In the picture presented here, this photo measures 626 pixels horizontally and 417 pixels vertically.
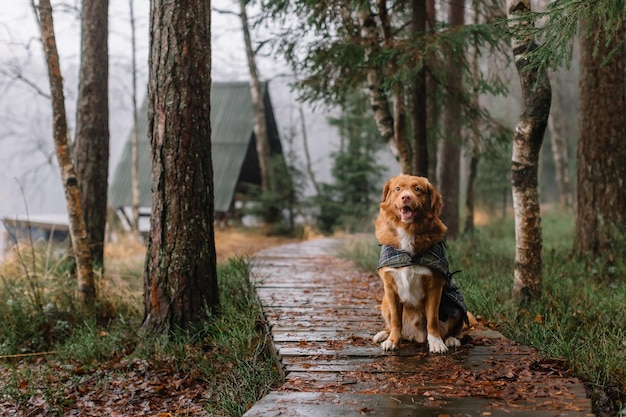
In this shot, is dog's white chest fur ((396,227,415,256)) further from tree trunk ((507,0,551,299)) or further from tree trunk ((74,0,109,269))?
tree trunk ((74,0,109,269))

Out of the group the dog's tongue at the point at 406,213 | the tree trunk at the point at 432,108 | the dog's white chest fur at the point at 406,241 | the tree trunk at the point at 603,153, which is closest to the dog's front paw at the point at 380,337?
the dog's white chest fur at the point at 406,241

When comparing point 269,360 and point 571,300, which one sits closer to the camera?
point 269,360

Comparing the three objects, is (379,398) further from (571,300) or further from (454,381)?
(571,300)

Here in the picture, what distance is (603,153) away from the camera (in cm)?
808

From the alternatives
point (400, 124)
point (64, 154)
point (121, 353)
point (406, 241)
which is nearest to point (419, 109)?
point (400, 124)

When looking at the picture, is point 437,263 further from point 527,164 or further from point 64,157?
point 64,157

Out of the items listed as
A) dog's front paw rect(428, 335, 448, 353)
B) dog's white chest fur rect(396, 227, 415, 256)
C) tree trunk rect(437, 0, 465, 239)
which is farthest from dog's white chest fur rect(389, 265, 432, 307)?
tree trunk rect(437, 0, 465, 239)

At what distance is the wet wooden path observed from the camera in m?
3.21

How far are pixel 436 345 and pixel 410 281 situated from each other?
0.56 meters

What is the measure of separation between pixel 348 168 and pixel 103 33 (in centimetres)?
1078

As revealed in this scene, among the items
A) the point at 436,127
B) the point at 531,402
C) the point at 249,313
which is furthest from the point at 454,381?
the point at 436,127

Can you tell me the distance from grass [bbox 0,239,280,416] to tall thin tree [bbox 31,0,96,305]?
363 mm

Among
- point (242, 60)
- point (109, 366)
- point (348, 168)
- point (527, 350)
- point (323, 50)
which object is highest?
point (242, 60)

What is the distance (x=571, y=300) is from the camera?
615 centimetres
